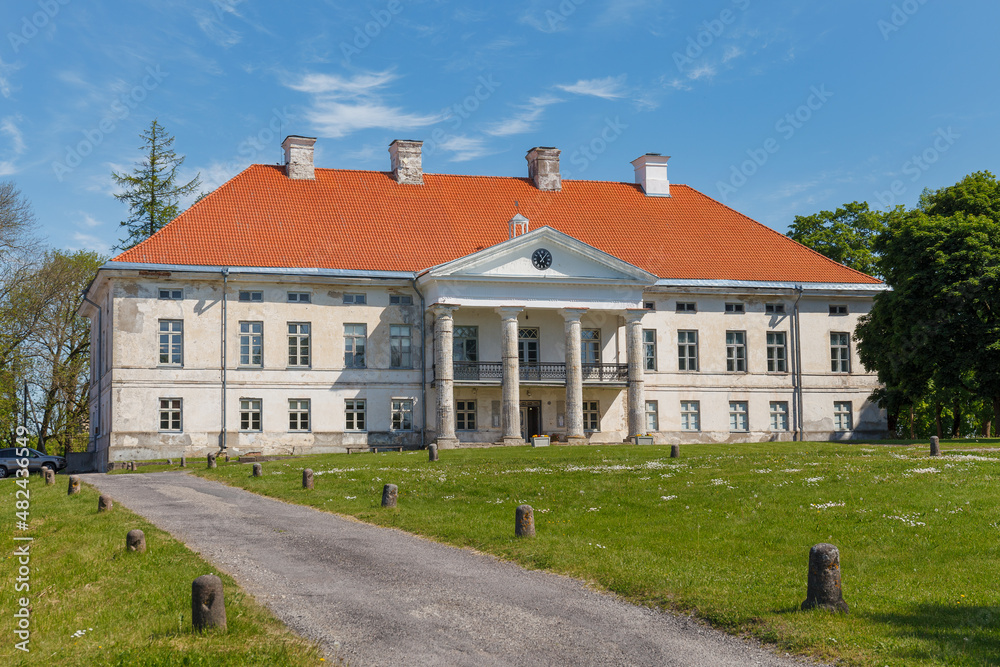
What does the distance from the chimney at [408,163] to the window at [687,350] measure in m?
15.1

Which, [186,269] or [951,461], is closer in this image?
[951,461]

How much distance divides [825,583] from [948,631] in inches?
49.6

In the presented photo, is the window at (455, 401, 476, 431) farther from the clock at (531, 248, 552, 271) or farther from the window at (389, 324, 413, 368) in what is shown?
the clock at (531, 248, 552, 271)

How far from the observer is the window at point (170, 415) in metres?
41.6

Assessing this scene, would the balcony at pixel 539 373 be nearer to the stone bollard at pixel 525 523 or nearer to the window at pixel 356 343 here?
the window at pixel 356 343

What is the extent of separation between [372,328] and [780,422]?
20047 millimetres

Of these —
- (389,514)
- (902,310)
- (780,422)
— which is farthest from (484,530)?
(780,422)

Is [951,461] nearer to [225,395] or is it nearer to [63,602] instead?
[63,602]

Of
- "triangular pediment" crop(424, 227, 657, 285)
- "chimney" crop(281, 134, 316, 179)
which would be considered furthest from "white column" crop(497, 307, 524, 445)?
"chimney" crop(281, 134, 316, 179)

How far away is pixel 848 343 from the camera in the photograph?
49.3 metres

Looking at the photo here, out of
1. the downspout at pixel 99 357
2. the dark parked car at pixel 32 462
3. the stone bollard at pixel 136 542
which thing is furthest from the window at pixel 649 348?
the stone bollard at pixel 136 542

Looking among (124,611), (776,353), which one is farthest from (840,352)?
(124,611)

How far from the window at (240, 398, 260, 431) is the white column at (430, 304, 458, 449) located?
7662 mm

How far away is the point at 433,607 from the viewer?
11.5 m
